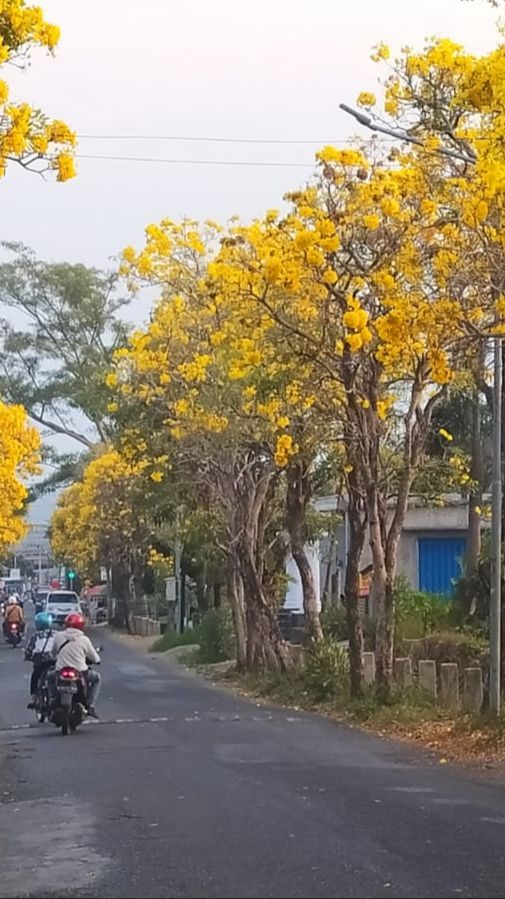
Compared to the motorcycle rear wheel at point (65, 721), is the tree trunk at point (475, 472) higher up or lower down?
higher up

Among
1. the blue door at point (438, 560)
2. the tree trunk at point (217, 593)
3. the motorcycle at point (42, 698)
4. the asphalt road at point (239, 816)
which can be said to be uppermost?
the blue door at point (438, 560)

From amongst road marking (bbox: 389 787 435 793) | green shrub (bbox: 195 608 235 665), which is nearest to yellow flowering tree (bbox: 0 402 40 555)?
green shrub (bbox: 195 608 235 665)

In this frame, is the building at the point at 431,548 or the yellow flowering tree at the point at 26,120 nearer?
the yellow flowering tree at the point at 26,120

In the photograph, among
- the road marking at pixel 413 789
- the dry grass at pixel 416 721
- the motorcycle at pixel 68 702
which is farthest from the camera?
the motorcycle at pixel 68 702

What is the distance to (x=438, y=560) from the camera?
40.1m

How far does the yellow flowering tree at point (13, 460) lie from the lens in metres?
45.6

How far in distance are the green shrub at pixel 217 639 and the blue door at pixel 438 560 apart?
5.48 metres

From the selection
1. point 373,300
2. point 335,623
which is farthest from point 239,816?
point 335,623

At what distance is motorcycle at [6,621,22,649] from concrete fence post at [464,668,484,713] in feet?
109

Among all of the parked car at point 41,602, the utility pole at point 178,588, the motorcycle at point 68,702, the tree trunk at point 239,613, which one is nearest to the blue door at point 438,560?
the tree trunk at point 239,613

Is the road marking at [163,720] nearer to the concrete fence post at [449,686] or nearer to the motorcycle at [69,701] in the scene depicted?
the motorcycle at [69,701]

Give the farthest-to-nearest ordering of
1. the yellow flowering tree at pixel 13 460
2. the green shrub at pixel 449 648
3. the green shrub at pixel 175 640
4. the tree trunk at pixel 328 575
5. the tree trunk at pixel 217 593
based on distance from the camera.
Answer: the tree trunk at pixel 217 593 < the green shrub at pixel 175 640 < the yellow flowering tree at pixel 13 460 < the tree trunk at pixel 328 575 < the green shrub at pixel 449 648

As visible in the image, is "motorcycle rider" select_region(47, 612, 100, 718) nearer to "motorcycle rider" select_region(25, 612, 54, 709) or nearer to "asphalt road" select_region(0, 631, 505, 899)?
"motorcycle rider" select_region(25, 612, 54, 709)

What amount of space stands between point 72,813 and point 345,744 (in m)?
6.40
